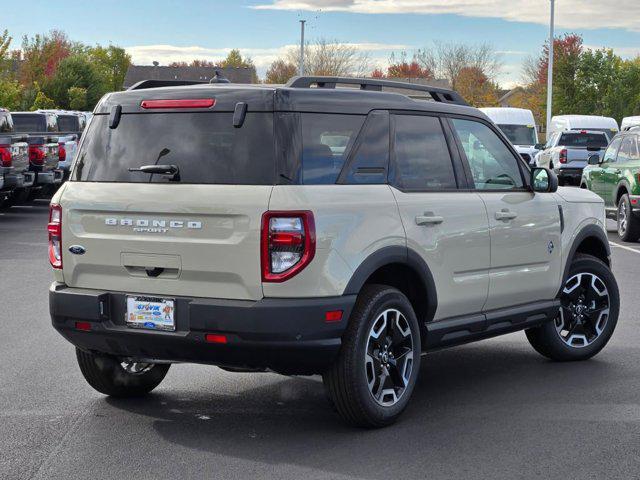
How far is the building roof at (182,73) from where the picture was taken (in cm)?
12412

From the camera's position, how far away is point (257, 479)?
17.8ft

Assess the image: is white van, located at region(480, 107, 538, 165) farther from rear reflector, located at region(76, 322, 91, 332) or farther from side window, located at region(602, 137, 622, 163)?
rear reflector, located at region(76, 322, 91, 332)

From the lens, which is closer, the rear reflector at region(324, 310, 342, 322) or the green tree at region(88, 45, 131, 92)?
the rear reflector at region(324, 310, 342, 322)

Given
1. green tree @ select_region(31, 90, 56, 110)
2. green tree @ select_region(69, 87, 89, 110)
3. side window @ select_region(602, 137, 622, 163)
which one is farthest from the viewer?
green tree @ select_region(69, 87, 89, 110)

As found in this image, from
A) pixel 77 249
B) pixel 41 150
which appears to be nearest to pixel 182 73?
pixel 41 150

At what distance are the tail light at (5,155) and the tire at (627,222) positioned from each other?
11.1m

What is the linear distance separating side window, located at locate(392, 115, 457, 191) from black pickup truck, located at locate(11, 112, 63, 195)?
752 inches

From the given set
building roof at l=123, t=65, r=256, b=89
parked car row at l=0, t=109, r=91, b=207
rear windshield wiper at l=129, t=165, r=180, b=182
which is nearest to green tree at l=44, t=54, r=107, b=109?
building roof at l=123, t=65, r=256, b=89

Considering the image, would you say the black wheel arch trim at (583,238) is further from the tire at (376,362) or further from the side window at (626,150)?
the side window at (626,150)

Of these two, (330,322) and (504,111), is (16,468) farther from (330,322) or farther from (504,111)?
(504,111)

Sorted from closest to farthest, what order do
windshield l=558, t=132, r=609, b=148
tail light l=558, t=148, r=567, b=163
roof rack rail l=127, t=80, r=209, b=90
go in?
roof rack rail l=127, t=80, r=209, b=90
tail light l=558, t=148, r=567, b=163
windshield l=558, t=132, r=609, b=148

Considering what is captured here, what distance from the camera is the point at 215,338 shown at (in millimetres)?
5941

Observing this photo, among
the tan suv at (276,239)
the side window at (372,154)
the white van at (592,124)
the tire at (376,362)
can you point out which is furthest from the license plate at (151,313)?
the white van at (592,124)

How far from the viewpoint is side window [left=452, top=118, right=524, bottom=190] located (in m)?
7.43
